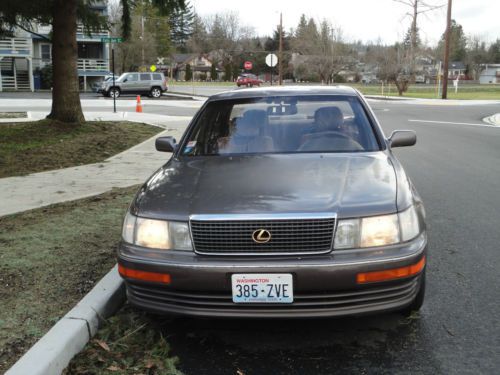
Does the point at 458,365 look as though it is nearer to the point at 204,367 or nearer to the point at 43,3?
the point at 204,367

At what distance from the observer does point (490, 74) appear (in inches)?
4291

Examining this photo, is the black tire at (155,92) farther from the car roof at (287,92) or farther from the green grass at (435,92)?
the car roof at (287,92)

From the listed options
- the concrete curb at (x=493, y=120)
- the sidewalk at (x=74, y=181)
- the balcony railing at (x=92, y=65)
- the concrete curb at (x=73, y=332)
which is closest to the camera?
the concrete curb at (x=73, y=332)

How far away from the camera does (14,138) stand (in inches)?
460

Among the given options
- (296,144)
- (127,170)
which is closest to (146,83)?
(127,170)

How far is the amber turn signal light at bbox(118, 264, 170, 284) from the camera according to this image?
120 inches

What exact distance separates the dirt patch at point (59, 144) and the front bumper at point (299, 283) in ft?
20.9

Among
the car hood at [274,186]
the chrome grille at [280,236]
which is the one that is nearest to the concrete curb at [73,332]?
the car hood at [274,186]

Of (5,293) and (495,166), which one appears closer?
(5,293)

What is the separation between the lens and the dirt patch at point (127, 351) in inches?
117

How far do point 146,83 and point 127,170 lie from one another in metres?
28.3

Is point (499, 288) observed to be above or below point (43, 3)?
below

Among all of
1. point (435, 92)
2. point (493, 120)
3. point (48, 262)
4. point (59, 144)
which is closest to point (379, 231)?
point (48, 262)

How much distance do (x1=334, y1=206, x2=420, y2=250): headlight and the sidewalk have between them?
14.5ft
